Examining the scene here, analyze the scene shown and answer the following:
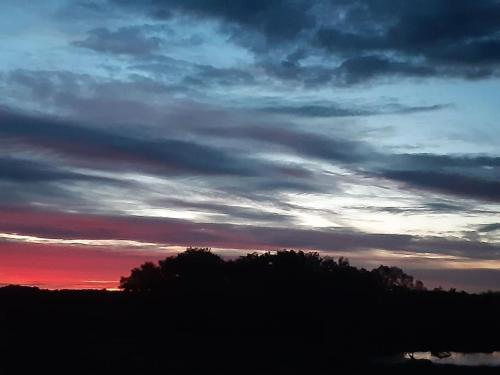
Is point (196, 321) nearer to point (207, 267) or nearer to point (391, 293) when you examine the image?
point (207, 267)

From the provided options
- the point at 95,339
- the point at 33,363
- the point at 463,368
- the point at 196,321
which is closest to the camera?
the point at 33,363

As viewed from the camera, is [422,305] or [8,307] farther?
[422,305]

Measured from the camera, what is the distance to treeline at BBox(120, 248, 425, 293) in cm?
7225

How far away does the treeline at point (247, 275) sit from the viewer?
72250mm

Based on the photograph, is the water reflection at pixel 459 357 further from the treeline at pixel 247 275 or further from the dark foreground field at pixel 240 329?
the treeline at pixel 247 275

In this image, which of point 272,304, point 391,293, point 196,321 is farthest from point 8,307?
point 391,293

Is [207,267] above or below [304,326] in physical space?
above

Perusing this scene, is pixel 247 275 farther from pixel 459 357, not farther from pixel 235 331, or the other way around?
pixel 459 357

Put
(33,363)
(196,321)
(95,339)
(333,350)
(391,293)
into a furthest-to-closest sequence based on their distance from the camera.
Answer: (391,293)
(196,321)
(333,350)
(95,339)
(33,363)

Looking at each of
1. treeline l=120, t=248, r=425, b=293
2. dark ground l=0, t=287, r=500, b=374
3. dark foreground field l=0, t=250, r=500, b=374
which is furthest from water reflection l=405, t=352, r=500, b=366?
treeline l=120, t=248, r=425, b=293

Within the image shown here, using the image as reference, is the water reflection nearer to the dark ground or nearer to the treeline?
the dark ground

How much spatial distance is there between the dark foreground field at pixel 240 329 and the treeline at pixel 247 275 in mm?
314

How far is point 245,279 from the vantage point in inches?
2928

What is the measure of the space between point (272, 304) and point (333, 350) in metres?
A: 9.86
